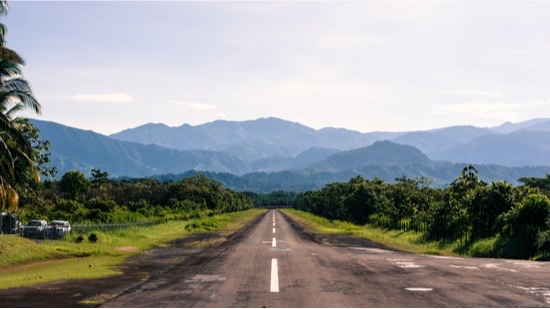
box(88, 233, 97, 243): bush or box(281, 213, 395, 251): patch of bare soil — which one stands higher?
box(88, 233, 97, 243): bush

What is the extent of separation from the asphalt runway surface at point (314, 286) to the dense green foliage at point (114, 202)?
37144mm

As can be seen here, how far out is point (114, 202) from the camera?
2936 inches

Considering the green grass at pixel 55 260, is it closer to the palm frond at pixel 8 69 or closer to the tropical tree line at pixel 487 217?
the palm frond at pixel 8 69

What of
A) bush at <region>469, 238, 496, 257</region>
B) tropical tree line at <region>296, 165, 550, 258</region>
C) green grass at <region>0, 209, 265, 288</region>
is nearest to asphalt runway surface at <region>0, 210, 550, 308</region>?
green grass at <region>0, 209, 265, 288</region>

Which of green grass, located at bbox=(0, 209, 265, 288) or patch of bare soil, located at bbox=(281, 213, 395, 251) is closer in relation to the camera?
green grass, located at bbox=(0, 209, 265, 288)

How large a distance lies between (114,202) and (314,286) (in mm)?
63636

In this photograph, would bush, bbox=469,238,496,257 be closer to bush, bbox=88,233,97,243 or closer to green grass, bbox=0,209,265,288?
green grass, bbox=0,209,265,288

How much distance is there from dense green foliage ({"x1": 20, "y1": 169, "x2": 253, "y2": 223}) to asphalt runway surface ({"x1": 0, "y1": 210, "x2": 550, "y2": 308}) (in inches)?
1462

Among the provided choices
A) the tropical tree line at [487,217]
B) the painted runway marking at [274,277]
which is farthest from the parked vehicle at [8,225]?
the tropical tree line at [487,217]

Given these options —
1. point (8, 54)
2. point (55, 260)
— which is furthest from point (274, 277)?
point (8, 54)

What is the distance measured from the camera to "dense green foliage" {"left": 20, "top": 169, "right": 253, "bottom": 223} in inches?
2290

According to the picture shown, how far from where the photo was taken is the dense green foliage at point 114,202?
2290 inches

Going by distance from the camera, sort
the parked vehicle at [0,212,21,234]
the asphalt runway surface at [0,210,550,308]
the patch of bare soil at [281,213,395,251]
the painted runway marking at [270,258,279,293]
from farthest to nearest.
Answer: the parked vehicle at [0,212,21,234] → the patch of bare soil at [281,213,395,251] → the painted runway marking at [270,258,279,293] → the asphalt runway surface at [0,210,550,308]

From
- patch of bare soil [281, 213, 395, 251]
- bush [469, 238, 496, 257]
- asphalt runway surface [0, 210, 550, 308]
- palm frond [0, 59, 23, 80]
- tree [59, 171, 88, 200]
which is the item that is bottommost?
patch of bare soil [281, 213, 395, 251]
